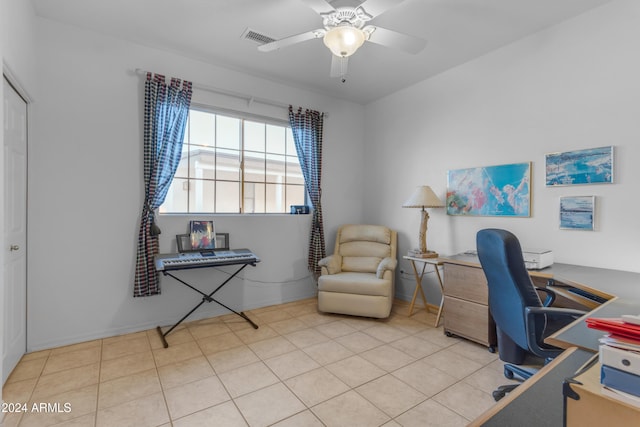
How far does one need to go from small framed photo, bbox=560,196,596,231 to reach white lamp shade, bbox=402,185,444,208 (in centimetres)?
104

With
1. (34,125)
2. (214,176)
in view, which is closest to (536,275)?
(214,176)

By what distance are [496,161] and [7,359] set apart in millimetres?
4330

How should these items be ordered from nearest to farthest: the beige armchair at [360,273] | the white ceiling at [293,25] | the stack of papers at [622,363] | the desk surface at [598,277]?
the stack of papers at [622,363]
the desk surface at [598,277]
the white ceiling at [293,25]
the beige armchair at [360,273]

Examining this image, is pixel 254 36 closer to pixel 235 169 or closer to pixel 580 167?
pixel 235 169

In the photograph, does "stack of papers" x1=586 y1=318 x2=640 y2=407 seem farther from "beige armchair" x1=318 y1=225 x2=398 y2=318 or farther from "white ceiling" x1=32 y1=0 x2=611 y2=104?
"beige armchair" x1=318 y1=225 x2=398 y2=318

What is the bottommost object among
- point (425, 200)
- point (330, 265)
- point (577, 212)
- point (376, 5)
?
point (330, 265)

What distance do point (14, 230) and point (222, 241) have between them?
1.64 m

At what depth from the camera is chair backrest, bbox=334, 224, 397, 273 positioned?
151 inches

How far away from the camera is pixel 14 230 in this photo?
2242 millimetres

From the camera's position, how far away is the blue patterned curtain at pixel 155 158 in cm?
294

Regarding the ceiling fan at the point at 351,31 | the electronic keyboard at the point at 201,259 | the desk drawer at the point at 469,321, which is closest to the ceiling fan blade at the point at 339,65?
the ceiling fan at the point at 351,31

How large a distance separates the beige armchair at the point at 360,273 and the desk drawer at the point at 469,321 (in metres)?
0.62

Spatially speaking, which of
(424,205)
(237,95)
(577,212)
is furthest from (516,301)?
(237,95)

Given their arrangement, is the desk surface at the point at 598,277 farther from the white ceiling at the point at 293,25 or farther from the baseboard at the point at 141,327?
the baseboard at the point at 141,327
